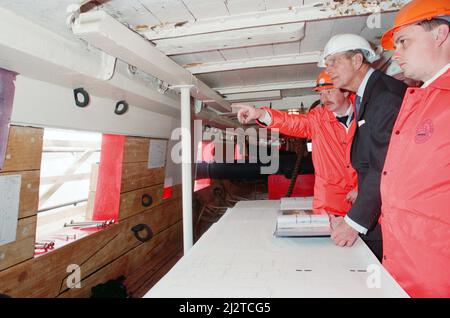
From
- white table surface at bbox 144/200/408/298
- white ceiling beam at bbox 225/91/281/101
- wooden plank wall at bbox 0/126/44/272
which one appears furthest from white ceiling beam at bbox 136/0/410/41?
white ceiling beam at bbox 225/91/281/101

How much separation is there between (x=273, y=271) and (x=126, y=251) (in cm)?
269

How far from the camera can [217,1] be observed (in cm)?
143

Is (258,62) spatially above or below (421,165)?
above

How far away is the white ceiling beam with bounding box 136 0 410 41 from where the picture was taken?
1.48 m

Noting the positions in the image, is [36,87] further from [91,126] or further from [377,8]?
[377,8]

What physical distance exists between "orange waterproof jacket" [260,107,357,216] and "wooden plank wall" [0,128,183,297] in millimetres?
1931

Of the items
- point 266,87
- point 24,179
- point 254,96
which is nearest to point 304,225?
point 24,179

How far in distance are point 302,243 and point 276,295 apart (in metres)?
0.52

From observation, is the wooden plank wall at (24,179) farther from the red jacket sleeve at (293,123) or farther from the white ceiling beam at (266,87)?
the white ceiling beam at (266,87)

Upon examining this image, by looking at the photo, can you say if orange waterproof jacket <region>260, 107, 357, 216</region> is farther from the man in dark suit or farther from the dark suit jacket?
the dark suit jacket

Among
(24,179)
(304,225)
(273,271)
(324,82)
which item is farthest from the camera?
(324,82)

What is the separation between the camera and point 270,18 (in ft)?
5.09

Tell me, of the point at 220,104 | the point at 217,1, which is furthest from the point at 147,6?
the point at 220,104

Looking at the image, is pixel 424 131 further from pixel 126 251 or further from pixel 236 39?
pixel 126 251
